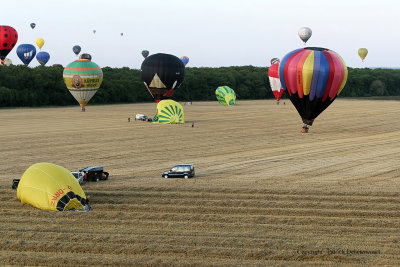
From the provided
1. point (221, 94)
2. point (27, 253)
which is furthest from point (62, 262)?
point (221, 94)

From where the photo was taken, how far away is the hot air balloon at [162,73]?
60.5 m

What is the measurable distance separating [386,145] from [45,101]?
5830cm

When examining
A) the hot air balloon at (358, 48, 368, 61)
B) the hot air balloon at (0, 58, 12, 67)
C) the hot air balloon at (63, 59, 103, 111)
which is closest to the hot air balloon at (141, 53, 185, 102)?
the hot air balloon at (63, 59, 103, 111)

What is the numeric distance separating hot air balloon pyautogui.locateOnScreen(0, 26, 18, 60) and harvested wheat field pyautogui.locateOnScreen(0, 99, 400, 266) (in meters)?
52.1

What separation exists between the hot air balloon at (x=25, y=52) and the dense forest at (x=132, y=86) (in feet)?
56.2

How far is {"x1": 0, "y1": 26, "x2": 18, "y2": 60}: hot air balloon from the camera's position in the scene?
90.9m

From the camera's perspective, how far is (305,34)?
103m

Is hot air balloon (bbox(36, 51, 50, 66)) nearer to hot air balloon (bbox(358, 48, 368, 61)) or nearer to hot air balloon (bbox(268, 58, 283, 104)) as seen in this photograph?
hot air balloon (bbox(268, 58, 283, 104))

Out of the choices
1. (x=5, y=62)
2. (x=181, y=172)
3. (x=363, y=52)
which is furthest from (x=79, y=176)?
(x=363, y=52)

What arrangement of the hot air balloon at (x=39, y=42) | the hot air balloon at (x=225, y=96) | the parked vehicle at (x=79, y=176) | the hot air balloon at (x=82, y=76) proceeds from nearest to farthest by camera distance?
the parked vehicle at (x=79, y=176) → the hot air balloon at (x=82, y=76) → the hot air balloon at (x=225, y=96) → the hot air balloon at (x=39, y=42)

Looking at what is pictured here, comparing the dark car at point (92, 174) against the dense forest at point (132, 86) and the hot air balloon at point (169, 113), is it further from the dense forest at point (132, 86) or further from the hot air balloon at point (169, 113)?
the dense forest at point (132, 86)

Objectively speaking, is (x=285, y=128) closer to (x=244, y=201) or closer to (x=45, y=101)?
(x=244, y=201)

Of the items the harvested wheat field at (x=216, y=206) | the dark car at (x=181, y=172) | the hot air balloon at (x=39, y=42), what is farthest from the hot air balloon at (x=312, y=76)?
the hot air balloon at (x=39, y=42)

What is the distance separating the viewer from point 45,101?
88438 mm
